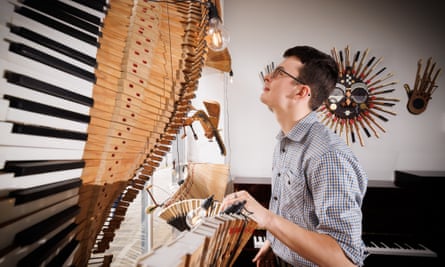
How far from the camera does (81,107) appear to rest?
535mm

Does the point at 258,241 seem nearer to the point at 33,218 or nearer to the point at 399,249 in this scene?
the point at 399,249

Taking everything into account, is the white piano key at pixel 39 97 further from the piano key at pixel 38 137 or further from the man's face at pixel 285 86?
the man's face at pixel 285 86

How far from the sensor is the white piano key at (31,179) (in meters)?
0.37

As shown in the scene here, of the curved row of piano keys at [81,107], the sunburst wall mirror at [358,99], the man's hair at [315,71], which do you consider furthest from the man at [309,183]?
the sunburst wall mirror at [358,99]

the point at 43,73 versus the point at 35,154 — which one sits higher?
the point at 43,73

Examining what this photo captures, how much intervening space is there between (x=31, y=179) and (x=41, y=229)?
0.10 m

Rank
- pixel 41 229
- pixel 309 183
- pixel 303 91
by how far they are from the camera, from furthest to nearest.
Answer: pixel 303 91 < pixel 309 183 < pixel 41 229

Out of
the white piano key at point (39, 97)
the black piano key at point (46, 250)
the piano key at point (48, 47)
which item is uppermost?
the piano key at point (48, 47)

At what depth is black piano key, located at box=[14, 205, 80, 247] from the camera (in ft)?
1.26

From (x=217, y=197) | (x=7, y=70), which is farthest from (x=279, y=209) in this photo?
(x=7, y=70)

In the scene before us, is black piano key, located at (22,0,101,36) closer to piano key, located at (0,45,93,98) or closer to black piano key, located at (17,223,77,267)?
piano key, located at (0,45,93,98)

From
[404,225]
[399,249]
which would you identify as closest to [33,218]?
[399,249]

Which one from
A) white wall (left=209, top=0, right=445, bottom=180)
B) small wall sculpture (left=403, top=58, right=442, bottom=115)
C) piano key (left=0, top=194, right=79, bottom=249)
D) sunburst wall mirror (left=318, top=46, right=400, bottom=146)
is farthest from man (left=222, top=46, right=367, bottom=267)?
small wall sculpture (left=403, top=58, right=442, bottom=115)

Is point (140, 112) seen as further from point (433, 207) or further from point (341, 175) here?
point (433, 207)
